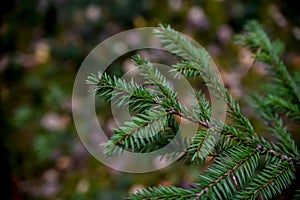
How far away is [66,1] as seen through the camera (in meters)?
2.60

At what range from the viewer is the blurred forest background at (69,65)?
Answer: 1.97 m

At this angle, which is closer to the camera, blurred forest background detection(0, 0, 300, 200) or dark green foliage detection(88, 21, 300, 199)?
dark green foliage detection(88, 21, 300, 199)

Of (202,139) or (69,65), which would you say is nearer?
(202,139)

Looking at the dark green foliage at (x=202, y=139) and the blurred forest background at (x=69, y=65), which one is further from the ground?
the blurred forest background at (x=69, y=65)

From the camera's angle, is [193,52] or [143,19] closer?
[193,52]

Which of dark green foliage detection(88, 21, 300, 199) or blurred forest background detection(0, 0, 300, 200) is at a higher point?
blurred forest background detection(0, 0, 300, 200)

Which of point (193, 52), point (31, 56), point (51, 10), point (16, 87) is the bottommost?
point (193, 52)

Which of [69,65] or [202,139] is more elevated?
[69,65]

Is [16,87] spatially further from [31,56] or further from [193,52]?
[193,52]

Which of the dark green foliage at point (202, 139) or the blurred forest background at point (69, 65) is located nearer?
the dark green foliage at point (202, 139)

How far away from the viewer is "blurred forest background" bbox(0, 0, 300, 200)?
1969 millimetres

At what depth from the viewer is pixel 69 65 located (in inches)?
102

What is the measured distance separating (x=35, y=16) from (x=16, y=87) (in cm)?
63

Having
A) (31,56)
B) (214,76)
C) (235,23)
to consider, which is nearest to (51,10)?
(31,56)
